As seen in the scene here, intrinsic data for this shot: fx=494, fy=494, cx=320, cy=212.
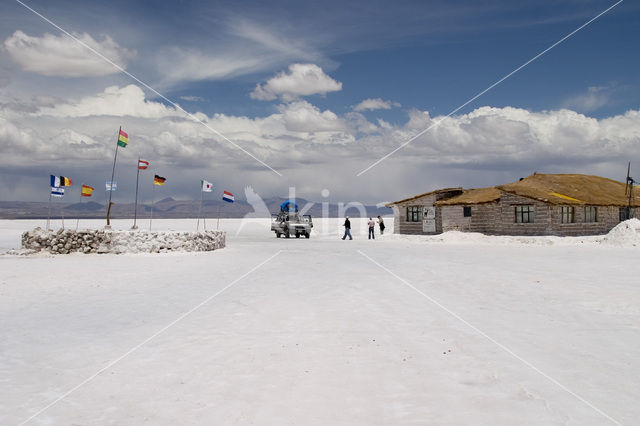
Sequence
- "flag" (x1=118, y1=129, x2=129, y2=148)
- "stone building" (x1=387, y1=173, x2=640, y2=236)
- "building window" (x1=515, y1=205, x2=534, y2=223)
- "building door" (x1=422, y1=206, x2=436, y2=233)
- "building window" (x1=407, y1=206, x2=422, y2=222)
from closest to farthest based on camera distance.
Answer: "flag" (x1=118, y1=129, x2=129, y2=148) → "stone building" (x1=387, y1=173, x2=640, y2=236) → "building window" (x1=515, y1=205, x2=534, y2=223) → "building door" (x1=422, y1=206, x2=436, y2=233) → "building window" (x1=407, y1=206, x2=422, y2=222)

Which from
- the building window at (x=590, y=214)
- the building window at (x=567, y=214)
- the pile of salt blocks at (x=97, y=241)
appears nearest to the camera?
the pile of salt blocks at (x=97, y=241)

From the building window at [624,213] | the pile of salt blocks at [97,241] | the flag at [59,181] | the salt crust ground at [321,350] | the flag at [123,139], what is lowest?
the salt crust ground at [321,350]

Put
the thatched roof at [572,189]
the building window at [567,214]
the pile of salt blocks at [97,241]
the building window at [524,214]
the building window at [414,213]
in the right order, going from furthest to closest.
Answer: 1. the building window at [414,213]
2. the thatched roof at [572,189]
3. the building window at [524,214]
4. the building window at [567,214]
5. the pile of salt blocks at [97,241]

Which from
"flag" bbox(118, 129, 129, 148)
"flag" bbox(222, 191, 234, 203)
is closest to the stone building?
"flag" bbox(222, 191, 234, 203)

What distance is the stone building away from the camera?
37781 mm

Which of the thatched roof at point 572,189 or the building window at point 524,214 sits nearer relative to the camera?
the building window at point 524,214

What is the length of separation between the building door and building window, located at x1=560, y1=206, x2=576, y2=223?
10071 millimetres

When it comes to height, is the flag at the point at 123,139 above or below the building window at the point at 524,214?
above

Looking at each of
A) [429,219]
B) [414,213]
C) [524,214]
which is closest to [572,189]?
[524,214]

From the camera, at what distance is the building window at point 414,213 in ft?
145

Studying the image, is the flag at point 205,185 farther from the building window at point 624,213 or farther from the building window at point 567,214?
the building window at point 624,213

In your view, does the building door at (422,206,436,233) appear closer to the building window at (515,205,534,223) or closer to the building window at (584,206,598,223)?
the building window at (515,205,534,223)

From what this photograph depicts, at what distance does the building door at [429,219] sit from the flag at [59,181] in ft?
91.4

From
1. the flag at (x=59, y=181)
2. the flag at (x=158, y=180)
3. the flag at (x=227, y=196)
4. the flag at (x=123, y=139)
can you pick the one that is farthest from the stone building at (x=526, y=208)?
the flag at (x=59, y=181)
